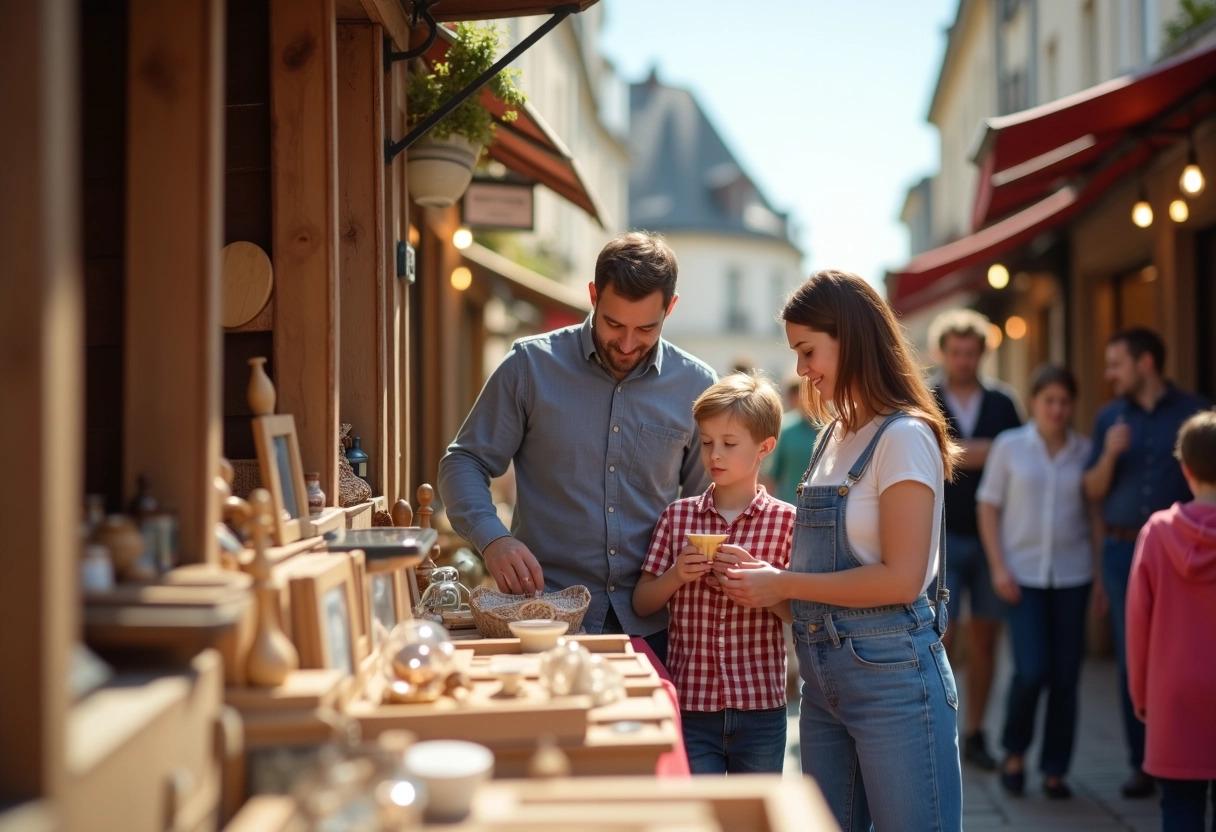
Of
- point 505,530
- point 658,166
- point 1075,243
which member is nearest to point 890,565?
point 505,530

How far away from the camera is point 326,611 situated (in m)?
1.91

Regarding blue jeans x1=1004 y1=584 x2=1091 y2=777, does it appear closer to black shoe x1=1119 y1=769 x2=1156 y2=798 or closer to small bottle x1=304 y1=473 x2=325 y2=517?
black shoe x1=1119 y1=769 x2=1156 y2=798

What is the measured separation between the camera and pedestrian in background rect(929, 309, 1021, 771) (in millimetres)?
6531

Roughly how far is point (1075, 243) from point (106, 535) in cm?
1040

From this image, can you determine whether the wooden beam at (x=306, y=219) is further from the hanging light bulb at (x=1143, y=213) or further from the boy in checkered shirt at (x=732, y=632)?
the hanging light bulb at (x=1143, y=213)

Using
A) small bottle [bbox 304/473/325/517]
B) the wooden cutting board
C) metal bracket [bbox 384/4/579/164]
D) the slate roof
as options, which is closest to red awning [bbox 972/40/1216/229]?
metal bracket [bbox 384/4/579/164]

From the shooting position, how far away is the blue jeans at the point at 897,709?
2.78 meters

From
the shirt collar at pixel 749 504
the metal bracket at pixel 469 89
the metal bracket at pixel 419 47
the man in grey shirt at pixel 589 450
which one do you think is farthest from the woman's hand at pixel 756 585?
the metal bracket at pixel 419 47

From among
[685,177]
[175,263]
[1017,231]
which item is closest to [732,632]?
[175,263]

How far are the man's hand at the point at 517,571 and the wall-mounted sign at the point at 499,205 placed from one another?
139 inches

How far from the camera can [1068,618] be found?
605cm

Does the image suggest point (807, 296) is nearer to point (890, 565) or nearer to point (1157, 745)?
point (890, 565)

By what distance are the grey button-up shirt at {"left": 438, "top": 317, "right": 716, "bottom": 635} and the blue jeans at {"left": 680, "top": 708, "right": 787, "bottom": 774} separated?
35 centimetres

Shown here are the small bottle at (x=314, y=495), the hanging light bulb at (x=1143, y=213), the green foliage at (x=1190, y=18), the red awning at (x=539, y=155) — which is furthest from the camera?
the hanging light bulb at (x=1143, y=213)
